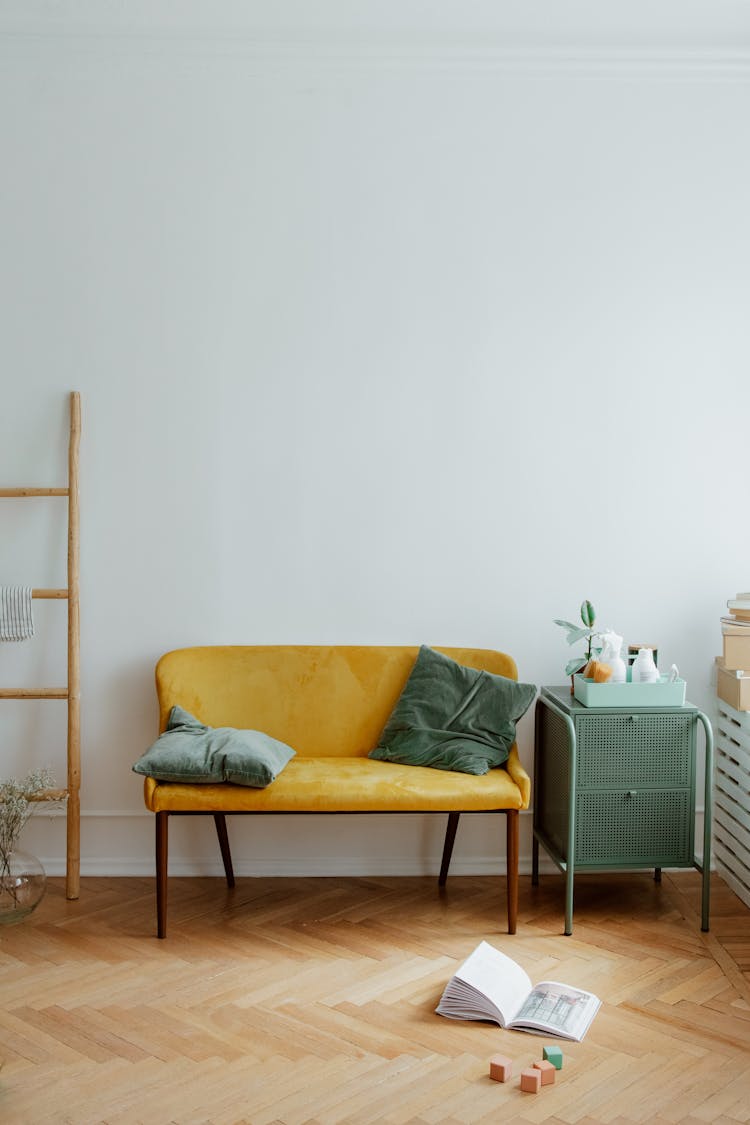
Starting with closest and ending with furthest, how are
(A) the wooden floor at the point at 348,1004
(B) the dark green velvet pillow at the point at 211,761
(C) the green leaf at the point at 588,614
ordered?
(A) the wooden floor at the point at 348,1004 → (B) the dark green velvet pillow at the point at 211,761 → (C) the green leaf at the point at 588,614

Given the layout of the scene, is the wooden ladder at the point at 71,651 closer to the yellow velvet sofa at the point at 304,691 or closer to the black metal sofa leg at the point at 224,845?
the yellow velvet sofa at the point at 304,691

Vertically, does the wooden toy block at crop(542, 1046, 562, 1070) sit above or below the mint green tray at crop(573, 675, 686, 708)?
below

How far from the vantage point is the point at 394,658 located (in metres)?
3.81

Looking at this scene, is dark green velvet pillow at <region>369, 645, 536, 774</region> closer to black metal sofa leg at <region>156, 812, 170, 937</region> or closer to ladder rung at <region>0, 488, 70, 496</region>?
black metal sofa leg at <region>156, 812, 170, 937</region>

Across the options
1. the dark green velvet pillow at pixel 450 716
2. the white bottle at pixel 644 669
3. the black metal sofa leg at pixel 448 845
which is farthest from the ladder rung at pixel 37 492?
the white bottle at pixel 644 669

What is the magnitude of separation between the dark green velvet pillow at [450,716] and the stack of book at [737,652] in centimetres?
74

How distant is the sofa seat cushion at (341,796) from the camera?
3.25 m

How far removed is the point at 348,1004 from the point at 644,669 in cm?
149

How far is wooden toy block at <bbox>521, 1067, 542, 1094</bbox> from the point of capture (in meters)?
2.41

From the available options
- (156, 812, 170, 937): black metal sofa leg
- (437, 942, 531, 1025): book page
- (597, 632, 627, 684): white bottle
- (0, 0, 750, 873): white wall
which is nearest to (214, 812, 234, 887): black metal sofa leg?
(0, 0, 750, 873): white wall

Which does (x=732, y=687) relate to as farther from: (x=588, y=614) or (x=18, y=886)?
(x=18, y=886)

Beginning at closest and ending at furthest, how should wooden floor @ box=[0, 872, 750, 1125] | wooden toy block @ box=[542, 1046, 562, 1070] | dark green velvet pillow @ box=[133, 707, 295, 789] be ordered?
1. wooden floor @ box=[0, 872, 750, 1125]
2. wooden toy block @ box=[542, 1046, 562, 1070]
3. dark green velvet pillow @ box=[133, 707, 295, 789]

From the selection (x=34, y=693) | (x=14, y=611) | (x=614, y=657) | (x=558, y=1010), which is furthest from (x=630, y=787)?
(x=14, y=611)

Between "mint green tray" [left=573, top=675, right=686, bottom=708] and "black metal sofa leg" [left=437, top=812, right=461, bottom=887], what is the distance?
64 cm
